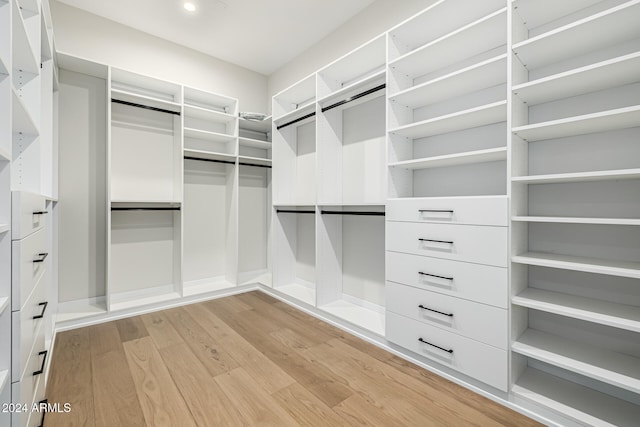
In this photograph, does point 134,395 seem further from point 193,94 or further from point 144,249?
point 193,94

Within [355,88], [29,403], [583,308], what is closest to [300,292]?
[355,88]

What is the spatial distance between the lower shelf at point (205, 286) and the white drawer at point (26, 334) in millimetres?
1666

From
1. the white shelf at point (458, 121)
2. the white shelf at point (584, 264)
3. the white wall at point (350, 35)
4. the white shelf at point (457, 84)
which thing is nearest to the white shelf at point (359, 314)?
the white shelf at point (584, 264)

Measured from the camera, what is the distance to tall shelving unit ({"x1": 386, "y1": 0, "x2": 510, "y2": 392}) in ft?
4.97

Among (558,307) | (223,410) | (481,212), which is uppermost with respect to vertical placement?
(481,212)

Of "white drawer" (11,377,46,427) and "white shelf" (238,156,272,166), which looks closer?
"white drawer" (11,377,46,427)

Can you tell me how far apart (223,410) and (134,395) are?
52cm

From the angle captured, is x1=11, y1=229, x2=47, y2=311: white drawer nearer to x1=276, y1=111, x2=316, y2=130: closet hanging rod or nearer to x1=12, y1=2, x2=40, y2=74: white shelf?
x1=12, y1=2, x2=40, y2=74: white shelf

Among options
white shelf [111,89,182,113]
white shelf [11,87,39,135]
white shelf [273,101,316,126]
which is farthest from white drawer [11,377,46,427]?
white shelf [273,101,316,126]

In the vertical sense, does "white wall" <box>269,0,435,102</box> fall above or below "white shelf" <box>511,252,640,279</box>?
above

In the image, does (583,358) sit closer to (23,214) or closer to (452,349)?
(452,349)

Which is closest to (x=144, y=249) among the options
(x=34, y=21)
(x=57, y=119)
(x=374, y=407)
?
(x=57, y=119)

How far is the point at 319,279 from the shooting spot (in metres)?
2.62

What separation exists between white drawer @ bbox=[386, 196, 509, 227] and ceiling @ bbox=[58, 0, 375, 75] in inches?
76.1
